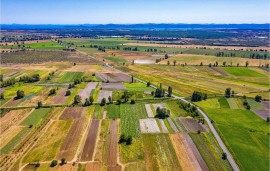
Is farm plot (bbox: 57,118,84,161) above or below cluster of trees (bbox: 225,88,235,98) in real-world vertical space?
below

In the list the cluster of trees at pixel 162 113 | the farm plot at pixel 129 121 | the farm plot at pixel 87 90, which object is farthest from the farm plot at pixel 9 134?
the cluster of trees at pixel 162 113

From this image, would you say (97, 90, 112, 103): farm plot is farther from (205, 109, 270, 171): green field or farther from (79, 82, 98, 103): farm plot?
(205, 109, 270, 171): green field

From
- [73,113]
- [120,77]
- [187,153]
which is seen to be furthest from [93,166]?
[120,77]

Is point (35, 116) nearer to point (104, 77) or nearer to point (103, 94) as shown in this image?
point (103, 94)

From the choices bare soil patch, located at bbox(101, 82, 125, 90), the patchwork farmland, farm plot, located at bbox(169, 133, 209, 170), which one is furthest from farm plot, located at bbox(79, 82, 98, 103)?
farm plot, located at bbox(169, 133, 209, 170)

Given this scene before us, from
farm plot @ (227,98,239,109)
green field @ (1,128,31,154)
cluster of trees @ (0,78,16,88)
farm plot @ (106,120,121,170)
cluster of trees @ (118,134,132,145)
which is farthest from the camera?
cluster of trees @ (0,78,16,88)

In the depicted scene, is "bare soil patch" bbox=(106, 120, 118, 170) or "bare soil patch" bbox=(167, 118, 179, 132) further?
"bare soil patch" bbox=(167, 118, 179, 132)
